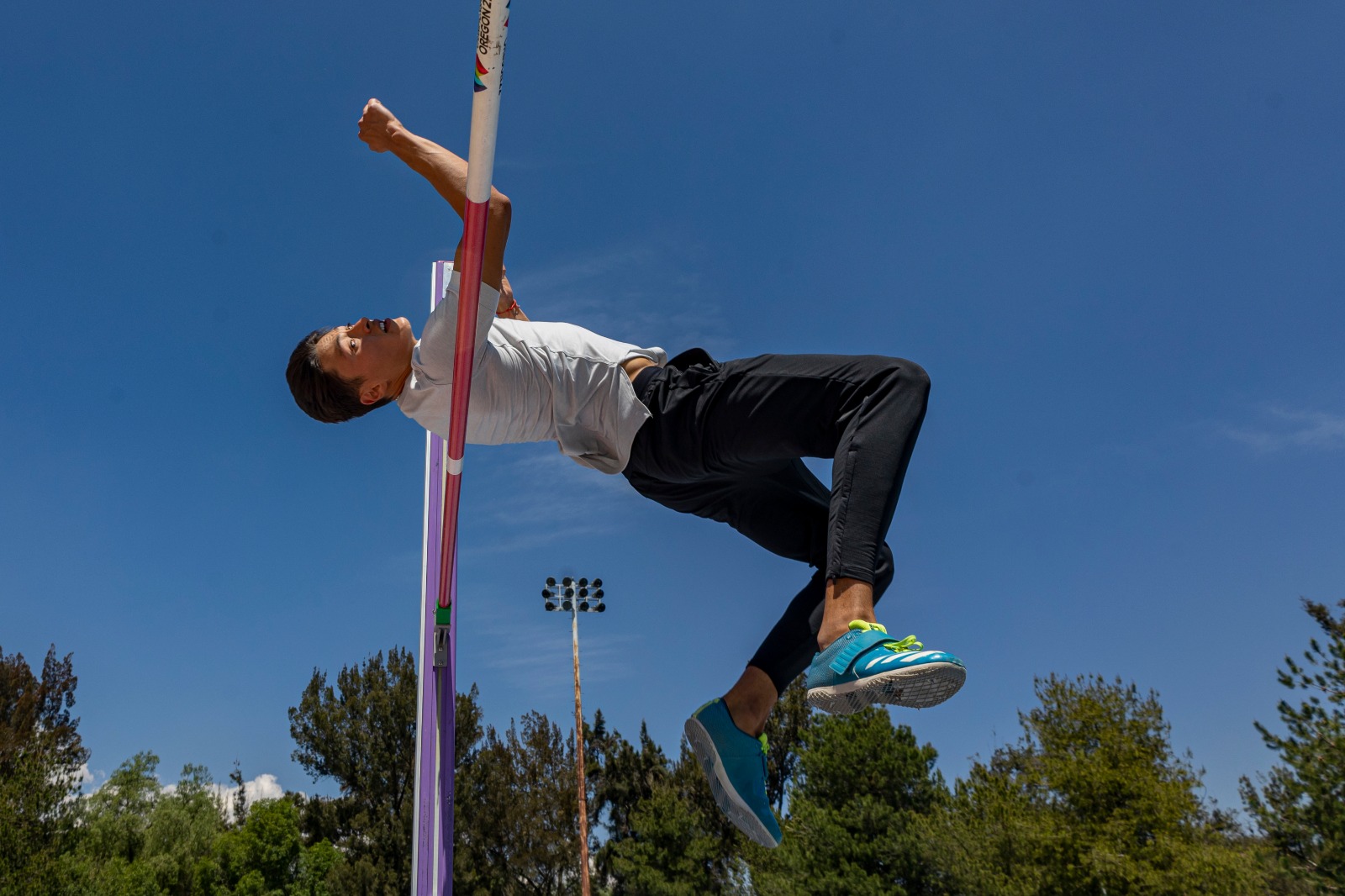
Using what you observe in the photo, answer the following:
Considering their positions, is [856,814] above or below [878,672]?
above

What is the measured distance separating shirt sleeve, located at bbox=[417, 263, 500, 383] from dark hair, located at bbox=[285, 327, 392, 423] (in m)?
0.31

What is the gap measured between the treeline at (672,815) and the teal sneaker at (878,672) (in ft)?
58.3

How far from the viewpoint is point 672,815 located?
92.7 feet

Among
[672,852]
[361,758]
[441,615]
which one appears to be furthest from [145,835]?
[441,615]

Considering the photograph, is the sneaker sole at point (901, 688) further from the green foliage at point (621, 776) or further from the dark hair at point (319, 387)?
the green foliage at point (621, 776)

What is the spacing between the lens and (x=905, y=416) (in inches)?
79.3

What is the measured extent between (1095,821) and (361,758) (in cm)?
2137

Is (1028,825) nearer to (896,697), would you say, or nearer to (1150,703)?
(1150,703)

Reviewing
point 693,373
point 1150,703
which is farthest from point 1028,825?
point 693,373

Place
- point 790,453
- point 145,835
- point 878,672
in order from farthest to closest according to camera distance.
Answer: point 145,835, point 790,453, point 878,672

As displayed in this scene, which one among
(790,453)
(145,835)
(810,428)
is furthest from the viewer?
(145,835)

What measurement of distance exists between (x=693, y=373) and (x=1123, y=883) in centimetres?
2018

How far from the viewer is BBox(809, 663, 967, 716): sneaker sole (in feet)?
5.43

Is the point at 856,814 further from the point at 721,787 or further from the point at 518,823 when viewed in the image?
the point at 721,787
